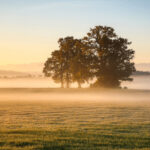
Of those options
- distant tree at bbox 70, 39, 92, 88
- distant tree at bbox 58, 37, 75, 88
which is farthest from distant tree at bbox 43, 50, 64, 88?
distant tree at bbox 70, 39, 92, 88

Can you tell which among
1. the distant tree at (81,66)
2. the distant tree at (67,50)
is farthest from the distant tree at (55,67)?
the distant tree at (81,66)

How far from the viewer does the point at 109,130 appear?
1449 centimetres

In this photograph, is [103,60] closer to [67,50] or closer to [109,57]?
[109,57]

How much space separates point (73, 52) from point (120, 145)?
59062mm

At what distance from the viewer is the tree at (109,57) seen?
58.5 meters

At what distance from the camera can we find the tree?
5850cm

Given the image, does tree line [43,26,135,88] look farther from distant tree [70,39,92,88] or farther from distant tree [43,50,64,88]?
distant tree [43,50,64,88]

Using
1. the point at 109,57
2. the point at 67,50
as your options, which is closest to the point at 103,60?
the point at 109,57

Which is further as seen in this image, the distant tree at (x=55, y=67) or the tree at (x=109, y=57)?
the distant tree at (x=55, y=67)

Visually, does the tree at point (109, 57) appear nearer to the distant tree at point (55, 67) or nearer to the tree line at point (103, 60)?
the tree line at point (103, 60)

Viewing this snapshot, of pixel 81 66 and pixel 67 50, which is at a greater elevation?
pixel 67 50

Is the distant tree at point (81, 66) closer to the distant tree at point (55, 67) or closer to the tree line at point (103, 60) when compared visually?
the tree line at point (103, 60)

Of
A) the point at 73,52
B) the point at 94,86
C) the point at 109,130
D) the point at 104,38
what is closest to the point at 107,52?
the point at 104,38

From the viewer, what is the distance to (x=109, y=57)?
58.7m
